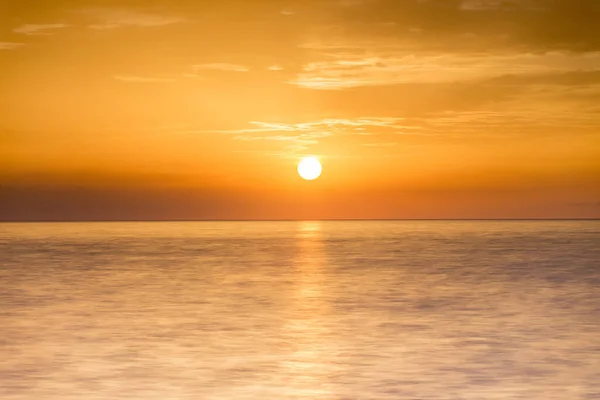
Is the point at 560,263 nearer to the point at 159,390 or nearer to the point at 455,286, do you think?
the point at 455,286

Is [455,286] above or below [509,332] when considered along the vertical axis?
above

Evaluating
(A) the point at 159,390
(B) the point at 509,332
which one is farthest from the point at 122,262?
(A) the point at 159,390

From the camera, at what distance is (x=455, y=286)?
2430 centimetres

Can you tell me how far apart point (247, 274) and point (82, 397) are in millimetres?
20499

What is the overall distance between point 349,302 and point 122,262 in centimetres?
2087

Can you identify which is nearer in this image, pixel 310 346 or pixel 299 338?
pixel 310 346

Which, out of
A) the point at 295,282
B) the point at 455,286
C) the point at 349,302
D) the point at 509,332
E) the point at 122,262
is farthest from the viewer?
the point at 122,262

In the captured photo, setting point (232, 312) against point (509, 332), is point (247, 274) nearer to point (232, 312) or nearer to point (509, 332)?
point (232, 312)

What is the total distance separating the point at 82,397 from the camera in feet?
29.5

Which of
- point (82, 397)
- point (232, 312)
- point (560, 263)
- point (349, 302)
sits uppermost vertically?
point (560, 263)

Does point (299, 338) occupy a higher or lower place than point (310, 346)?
higher

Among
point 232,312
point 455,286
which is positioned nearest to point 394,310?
point 232,312

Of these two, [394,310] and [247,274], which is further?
[247,274]

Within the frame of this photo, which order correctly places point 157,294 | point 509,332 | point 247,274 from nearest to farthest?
point 509,332
point 157,294
point 247,274
